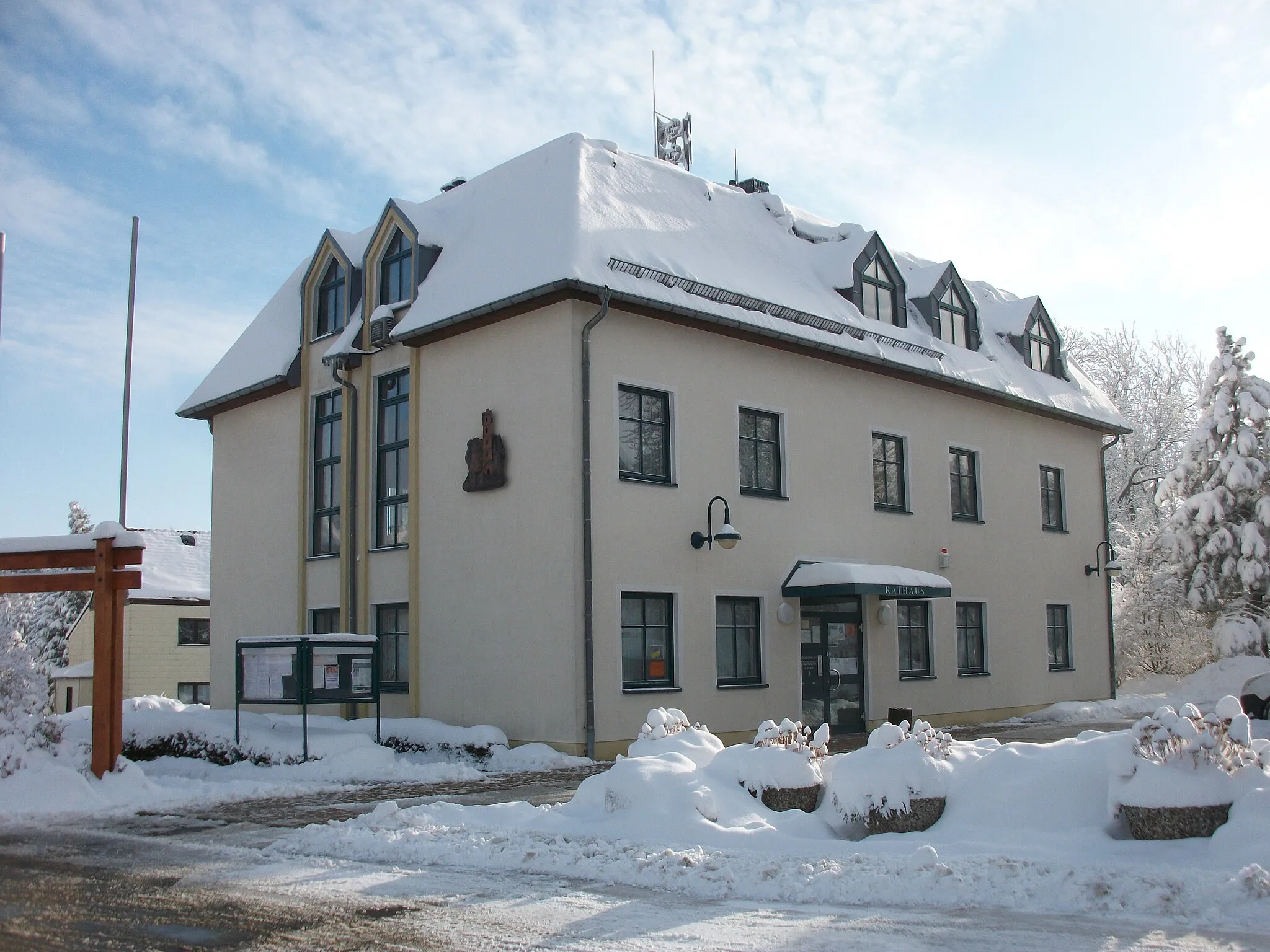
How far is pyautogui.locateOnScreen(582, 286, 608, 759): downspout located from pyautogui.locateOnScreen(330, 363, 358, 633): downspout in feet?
17.5

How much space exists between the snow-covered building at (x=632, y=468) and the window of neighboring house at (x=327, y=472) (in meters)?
0.06

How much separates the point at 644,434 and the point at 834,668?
5.47 meters

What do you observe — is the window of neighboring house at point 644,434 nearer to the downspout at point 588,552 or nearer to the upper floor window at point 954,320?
the downspout at point 588,552

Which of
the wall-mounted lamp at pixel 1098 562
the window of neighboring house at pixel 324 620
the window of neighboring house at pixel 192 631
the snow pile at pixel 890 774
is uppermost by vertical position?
the wall-mounted lamp at pixel 1098 562

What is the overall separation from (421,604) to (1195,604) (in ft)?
65.4

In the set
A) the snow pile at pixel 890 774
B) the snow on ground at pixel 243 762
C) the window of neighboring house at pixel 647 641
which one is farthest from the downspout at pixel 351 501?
the snow pile at pixel 890 774

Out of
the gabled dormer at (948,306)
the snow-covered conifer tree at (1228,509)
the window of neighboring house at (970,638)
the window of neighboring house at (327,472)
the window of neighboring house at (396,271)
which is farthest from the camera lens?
the snow-covered conifer tree at (1228,509)

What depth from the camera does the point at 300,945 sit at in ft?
20.2

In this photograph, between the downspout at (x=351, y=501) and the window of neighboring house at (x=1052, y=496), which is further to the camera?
the window of neighboring house at (x=1052, y=496)

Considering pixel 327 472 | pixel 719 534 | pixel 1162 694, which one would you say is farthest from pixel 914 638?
pixel 327 472

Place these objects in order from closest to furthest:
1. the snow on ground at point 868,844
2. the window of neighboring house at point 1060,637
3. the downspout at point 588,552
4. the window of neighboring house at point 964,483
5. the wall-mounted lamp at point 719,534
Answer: the snow on ground at point 868,844 < the downspout at point 588,552 < the wall-mounted lamp at point 719,534 < the window of neighboring house at point 964,483 < the window of neighboring house at point 1060,637

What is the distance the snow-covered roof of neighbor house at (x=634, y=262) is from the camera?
17625 mm

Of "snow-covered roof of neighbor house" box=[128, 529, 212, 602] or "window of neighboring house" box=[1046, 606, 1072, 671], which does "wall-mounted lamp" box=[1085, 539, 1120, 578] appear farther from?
"snow-covered roof of neighbor house" box=[128, 529, 212, 602]

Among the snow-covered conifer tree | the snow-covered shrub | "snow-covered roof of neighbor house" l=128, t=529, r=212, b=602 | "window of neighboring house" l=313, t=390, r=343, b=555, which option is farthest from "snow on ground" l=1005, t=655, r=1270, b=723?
"snow-covered roof of neighbor house" l=128, t=529, r=212, b=602
